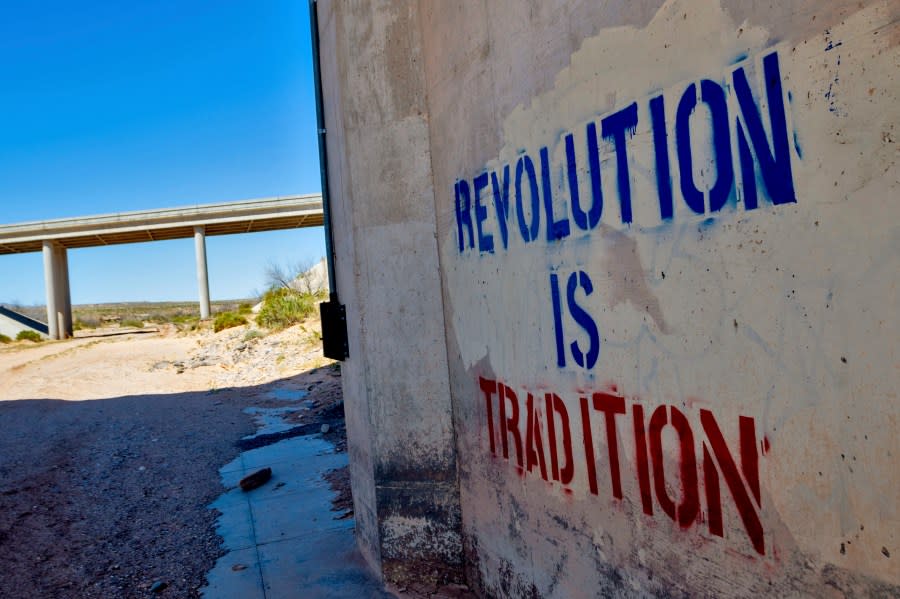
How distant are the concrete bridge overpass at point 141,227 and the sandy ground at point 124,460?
15241 millimetres

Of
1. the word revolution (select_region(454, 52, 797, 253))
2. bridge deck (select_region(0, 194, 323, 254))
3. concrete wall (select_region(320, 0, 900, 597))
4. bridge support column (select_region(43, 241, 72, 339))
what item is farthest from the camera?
bridge support column (select_region(43, 241, 72, 339))

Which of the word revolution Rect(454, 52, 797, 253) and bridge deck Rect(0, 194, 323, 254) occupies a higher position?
bridge deck Rect(0, 194, 323, 254)

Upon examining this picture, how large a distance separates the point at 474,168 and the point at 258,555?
3.36 meters

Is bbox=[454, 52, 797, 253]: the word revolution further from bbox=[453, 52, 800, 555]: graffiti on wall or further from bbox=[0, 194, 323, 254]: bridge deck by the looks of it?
bbox=[0, 194, 323, 254]: bridge deck

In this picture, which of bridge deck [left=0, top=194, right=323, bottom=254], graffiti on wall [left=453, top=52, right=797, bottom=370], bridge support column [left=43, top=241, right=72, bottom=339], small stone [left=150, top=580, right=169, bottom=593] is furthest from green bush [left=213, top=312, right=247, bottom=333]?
graffiti on wall [left=453, top=52, right=797, bottom=370]

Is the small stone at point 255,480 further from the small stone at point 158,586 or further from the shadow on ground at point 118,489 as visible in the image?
the small stone at point 158,586

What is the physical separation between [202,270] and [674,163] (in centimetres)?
3684

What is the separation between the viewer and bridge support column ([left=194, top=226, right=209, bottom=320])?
36.2 m

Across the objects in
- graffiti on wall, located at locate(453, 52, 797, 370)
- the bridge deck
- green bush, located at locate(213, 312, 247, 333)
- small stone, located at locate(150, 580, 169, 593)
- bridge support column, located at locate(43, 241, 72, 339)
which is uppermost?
the bridge deck

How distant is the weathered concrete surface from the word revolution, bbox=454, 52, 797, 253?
99 cm

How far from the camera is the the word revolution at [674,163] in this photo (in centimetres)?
196

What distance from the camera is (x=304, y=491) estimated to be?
6.75 metres

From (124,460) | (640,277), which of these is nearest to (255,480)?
(124,460)

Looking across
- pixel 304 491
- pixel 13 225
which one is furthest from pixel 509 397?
pixel 13 225
